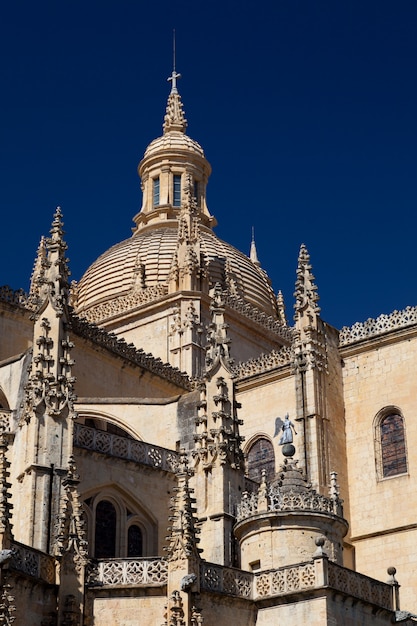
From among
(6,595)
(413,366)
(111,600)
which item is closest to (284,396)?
(413,366)

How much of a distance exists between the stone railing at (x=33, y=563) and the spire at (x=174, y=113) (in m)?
38.0

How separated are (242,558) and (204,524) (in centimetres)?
189

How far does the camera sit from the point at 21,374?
3253cm

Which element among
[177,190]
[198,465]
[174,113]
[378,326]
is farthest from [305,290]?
[174,113]

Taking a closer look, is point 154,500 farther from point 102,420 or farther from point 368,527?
point 368,527

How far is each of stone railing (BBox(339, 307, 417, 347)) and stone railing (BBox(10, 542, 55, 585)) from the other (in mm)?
14670

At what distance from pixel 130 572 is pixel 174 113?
39.7 meters

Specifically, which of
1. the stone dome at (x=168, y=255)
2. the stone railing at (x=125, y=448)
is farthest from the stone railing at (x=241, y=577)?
the stone dome at (x=168, y=255)

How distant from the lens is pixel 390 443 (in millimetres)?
35500

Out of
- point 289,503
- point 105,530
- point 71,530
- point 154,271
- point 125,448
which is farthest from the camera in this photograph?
point 154,271

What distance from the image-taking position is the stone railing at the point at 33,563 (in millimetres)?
25031

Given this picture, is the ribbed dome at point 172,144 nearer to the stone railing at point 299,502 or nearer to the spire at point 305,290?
the spire at point 305,290

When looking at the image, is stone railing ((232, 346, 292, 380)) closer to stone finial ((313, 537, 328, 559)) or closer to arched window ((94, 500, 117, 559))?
arched window ((94, 500, 117, 559))

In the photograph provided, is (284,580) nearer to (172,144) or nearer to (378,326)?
(378,326)
